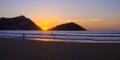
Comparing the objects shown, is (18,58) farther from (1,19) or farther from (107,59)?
(1,19)

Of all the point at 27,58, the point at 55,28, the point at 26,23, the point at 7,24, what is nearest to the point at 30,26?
the point at 26,23

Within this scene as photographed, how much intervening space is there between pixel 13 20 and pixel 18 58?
153097 mm

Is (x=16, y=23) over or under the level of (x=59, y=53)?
over

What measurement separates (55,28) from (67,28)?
482 inches

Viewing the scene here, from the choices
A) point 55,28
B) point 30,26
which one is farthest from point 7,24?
point 55,28

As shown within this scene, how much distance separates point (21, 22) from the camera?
504 ft

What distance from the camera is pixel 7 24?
158 meters

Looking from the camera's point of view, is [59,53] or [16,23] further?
[16,23]

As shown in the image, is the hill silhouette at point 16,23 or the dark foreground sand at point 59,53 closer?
the dark foreground sand at point 59,53

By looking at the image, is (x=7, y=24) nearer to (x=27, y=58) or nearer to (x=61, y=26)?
(x=61, y=26)

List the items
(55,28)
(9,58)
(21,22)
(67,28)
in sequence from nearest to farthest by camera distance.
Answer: (9,58) < (67,28) < (55,28) < (21,22)

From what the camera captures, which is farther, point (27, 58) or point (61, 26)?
point (61, 26)

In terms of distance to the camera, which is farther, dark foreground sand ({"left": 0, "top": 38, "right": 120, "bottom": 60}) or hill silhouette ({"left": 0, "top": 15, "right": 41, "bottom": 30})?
hill silhouette ({"left": 0, "top": 15, "right": 41, "bottom": 30})

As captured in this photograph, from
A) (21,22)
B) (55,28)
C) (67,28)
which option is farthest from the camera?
(21,22)
